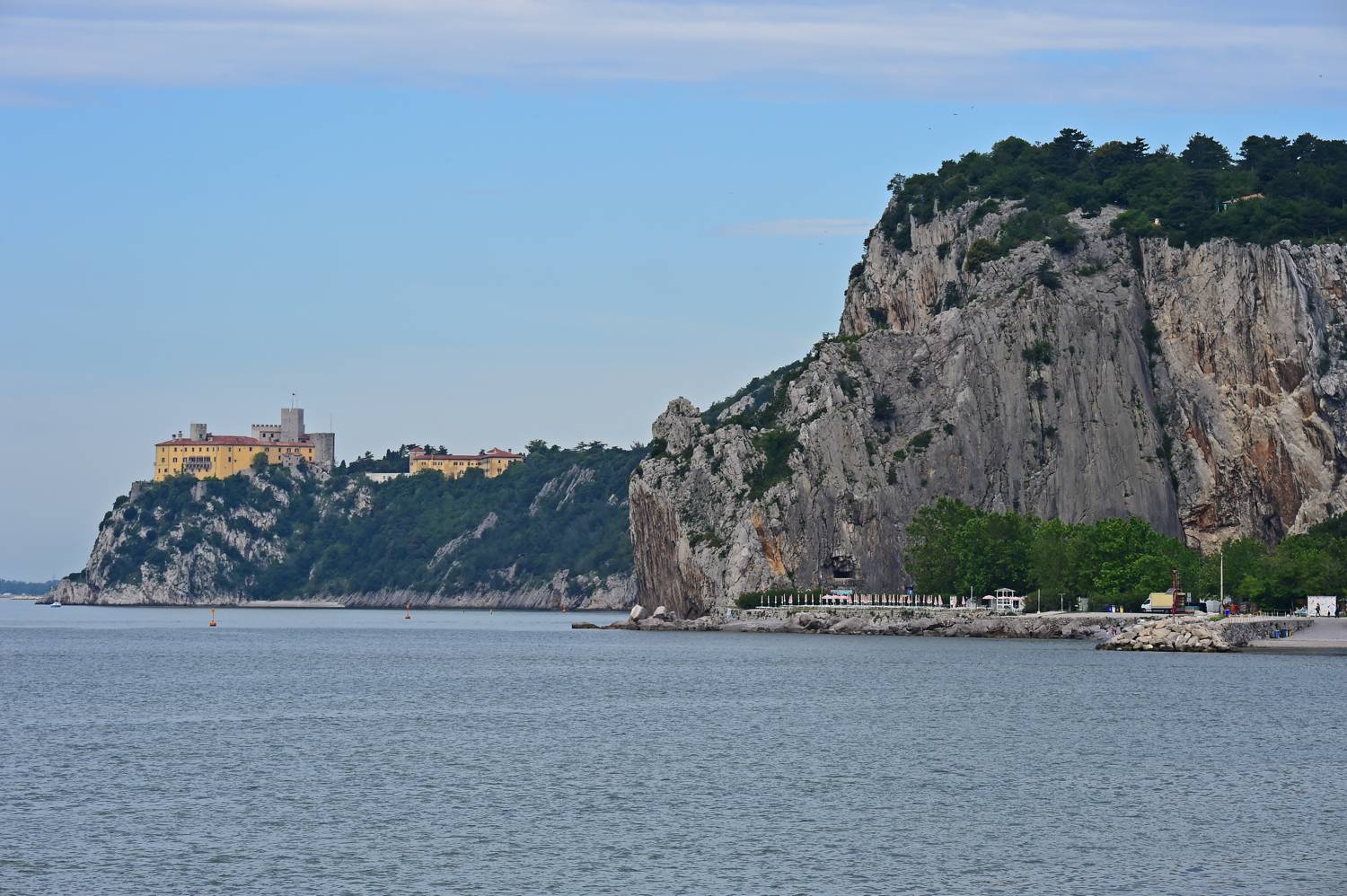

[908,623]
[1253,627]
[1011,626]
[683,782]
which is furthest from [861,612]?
[683,782]

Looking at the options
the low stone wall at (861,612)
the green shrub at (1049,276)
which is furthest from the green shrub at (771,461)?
the green shrub at (1049,276)

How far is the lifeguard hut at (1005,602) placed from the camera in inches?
5640

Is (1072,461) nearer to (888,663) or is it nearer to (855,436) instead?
(855,436)

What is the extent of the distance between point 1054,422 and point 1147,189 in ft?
101

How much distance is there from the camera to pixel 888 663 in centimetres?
10431

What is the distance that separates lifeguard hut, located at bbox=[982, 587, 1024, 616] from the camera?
470 feet

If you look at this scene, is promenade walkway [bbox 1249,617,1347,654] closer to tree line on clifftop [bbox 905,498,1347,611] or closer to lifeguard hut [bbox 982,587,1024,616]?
tree line on clifftop [bbox 905,498,1347,611]

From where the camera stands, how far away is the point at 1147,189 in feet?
581

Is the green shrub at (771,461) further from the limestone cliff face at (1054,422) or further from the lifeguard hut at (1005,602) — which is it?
the lifeguard hut at (1005,602)

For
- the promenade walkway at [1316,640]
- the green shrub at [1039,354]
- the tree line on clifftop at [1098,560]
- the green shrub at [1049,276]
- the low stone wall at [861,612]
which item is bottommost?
the promenade walkway at [1316,640]

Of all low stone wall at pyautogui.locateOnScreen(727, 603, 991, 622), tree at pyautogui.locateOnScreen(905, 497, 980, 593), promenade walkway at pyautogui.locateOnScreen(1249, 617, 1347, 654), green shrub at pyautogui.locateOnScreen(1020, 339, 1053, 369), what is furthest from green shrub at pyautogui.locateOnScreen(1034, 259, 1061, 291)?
promenade walkway at pyautogui.locateOnScreen(1249, 617, 1347, 654)

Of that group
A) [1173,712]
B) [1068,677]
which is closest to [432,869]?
[1173,712]

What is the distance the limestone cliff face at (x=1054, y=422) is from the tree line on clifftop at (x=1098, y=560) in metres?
4.59

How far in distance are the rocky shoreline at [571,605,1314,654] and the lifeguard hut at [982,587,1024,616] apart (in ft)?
12.3
